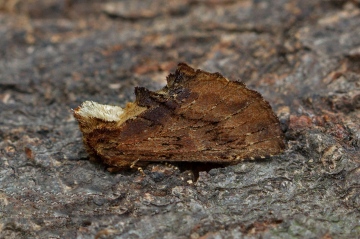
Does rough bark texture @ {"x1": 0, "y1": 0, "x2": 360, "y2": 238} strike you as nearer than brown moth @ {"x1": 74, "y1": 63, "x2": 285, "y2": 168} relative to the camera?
Yes

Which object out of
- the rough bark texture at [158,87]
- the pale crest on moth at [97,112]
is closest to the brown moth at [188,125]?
the pale crest on moth at [97,112]

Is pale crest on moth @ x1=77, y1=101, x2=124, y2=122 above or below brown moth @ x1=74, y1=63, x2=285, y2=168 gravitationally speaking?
above

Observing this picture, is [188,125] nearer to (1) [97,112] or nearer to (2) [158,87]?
(1) [97,112]

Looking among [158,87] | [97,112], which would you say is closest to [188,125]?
[97,112]

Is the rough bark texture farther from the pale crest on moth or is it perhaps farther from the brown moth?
the pale crest on moth

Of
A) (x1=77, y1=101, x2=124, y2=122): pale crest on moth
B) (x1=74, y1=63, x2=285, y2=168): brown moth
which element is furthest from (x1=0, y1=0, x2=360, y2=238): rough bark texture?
(x1=77, y1=101, x2=124, y2=122): pale crest on moth

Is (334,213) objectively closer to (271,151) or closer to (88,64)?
(271,151)

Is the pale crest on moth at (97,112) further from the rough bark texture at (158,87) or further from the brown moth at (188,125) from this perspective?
the rough bark texture at (158,87)
